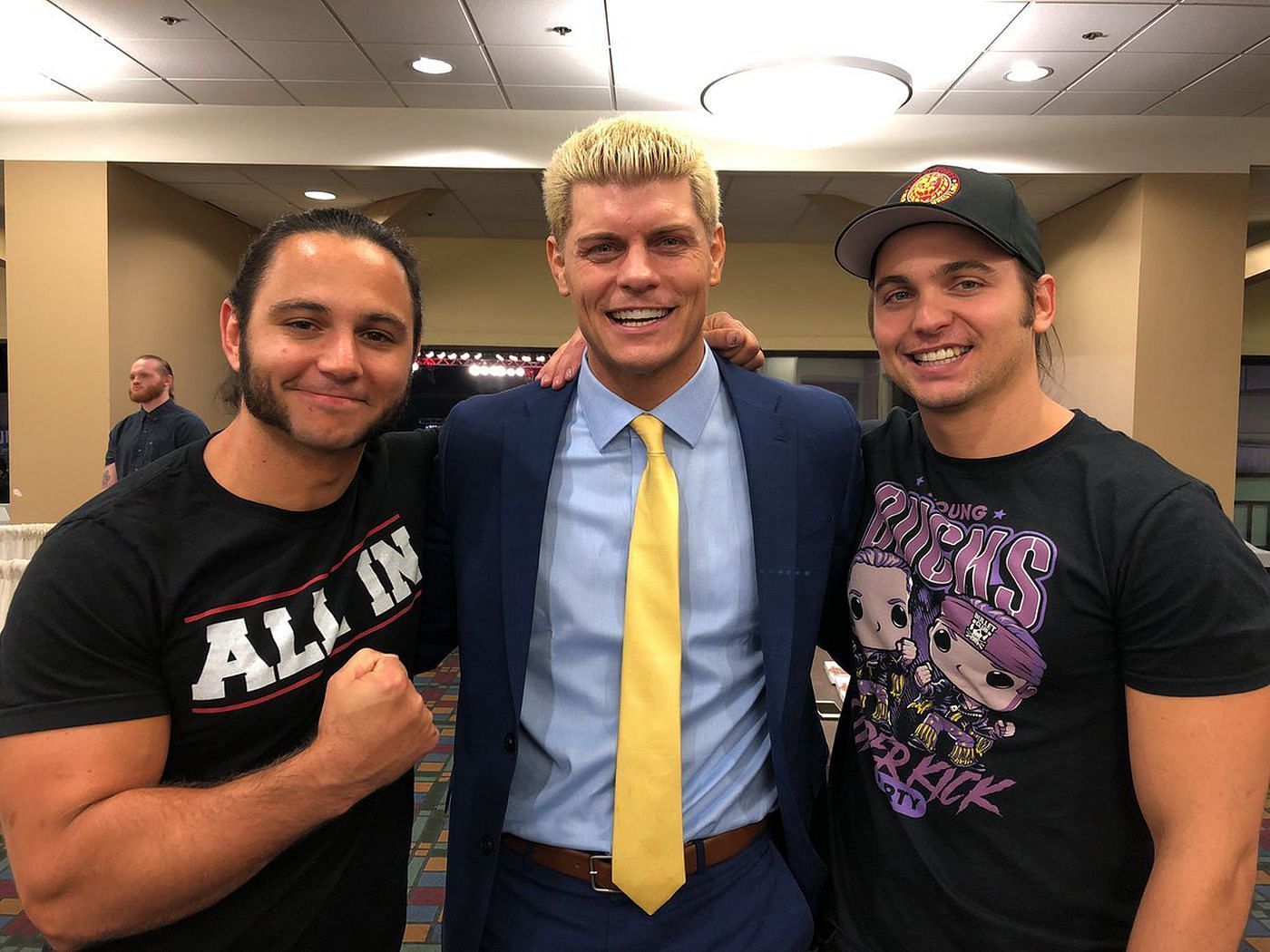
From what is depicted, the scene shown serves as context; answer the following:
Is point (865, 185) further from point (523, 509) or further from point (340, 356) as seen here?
point (340, 356)

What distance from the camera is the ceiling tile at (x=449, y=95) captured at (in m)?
6.08

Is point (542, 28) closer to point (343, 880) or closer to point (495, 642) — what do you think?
point (495, 642)

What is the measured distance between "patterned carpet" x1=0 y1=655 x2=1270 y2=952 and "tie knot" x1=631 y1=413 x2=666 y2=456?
1666mm

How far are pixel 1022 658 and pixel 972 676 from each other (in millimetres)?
81

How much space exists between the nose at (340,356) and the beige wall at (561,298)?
27.5 feet

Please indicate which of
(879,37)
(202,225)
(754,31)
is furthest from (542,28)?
(202,225)

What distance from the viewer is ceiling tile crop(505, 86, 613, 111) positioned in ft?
19.9

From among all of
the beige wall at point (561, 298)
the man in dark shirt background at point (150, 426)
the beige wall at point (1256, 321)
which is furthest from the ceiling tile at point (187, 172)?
the beige wall at point (1256, 321)

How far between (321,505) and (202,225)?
25.5ft

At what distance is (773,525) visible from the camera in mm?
1493

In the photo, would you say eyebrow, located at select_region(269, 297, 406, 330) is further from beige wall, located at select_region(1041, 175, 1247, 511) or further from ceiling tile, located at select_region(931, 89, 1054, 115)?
beige wall, located at select_region(1041, 175, 1247, 511)

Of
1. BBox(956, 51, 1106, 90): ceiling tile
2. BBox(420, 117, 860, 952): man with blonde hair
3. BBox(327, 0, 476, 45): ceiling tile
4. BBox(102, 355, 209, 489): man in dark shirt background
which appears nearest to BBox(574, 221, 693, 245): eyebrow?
BBox(420, 117, 860, 952): man with blonde hair

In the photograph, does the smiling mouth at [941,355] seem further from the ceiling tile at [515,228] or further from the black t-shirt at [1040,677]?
the ceiling tile at [515,228]

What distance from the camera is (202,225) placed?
25.9 ft
